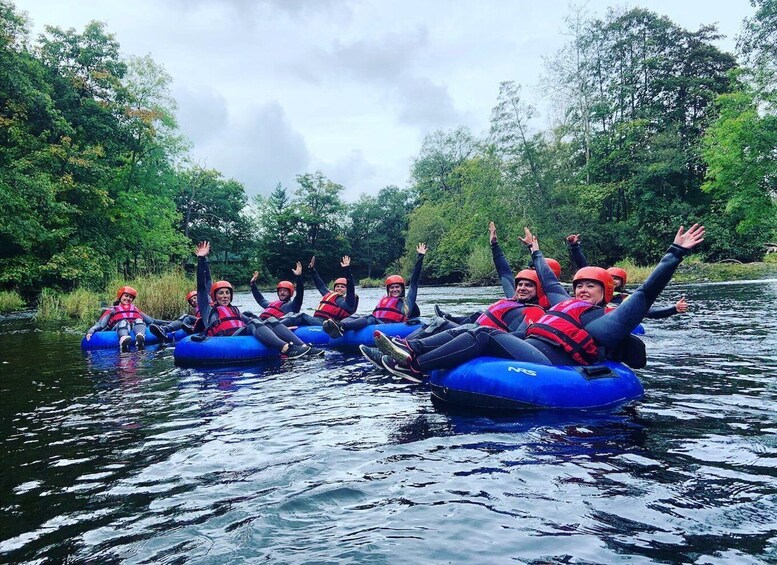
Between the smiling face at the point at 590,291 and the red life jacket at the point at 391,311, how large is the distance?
4.40 meters

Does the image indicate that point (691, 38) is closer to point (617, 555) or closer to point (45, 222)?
point (45, 222)

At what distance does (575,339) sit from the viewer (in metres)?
4.88

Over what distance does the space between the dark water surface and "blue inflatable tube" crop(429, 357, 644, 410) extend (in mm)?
154

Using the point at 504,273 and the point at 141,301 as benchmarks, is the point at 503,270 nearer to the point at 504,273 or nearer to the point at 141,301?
the point at 504,273

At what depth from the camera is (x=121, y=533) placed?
8.73 feet

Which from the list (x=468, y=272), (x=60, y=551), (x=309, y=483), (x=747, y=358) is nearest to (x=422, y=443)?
(x=309, y=483)

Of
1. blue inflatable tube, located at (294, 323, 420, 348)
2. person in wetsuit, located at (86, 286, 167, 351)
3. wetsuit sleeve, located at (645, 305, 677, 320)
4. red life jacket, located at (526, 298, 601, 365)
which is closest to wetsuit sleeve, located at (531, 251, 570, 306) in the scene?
red life jacket, located at (526, 298, 601, 365)

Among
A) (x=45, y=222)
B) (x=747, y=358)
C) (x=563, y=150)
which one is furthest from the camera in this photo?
(x=563, y=150)

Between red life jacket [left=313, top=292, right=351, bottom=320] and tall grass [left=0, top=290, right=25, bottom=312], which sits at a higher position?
tall grass [left=0, top=290, right=25, bottom=312]

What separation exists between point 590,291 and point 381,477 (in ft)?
9.40

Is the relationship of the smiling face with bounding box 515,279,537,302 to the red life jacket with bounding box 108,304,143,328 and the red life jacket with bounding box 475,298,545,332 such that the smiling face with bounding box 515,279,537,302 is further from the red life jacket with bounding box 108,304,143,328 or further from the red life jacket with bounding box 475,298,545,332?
the red life jacket with bounding box 108,304,143,328

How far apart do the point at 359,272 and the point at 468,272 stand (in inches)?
811

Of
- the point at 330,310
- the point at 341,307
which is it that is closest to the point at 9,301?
the point at 330,310

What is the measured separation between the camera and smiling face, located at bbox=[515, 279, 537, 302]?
20.3 ft
